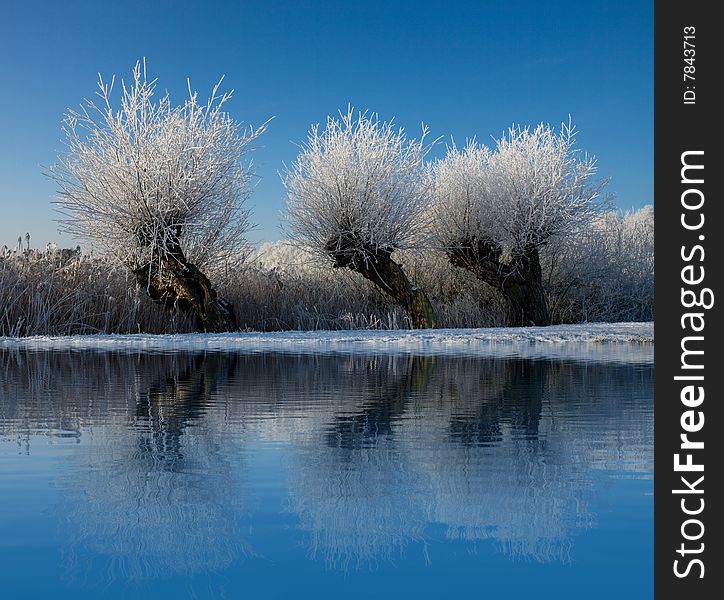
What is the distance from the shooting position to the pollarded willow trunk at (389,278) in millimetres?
13688

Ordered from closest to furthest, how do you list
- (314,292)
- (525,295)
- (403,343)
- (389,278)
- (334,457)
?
(334,457) → (403,343) → (389,278) → (314,292) → (525,295)

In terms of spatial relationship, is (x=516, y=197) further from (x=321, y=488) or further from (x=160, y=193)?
(x=321, y=488)

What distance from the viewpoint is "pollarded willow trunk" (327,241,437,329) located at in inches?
539

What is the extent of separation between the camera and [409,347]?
28.1 feet

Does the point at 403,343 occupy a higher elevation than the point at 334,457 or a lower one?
higher

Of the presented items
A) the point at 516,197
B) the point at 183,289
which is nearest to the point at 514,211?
the point at 516,197

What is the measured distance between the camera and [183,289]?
11.8m

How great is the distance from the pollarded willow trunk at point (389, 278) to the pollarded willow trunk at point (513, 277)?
2.02m

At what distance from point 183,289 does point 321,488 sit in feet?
33.3

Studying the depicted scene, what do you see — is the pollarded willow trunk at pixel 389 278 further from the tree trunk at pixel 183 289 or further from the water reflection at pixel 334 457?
the water reflection at pixel 334 457

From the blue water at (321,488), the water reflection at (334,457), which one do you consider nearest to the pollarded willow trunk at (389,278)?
the water reflection at (334,457)

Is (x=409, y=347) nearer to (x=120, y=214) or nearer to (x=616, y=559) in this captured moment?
(x=120, y=214)

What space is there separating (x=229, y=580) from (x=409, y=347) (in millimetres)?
7203

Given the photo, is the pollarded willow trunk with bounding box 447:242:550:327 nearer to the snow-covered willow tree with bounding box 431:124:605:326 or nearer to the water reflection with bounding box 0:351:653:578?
the snow-covered willow tree with bounding box 431:124:605:326
